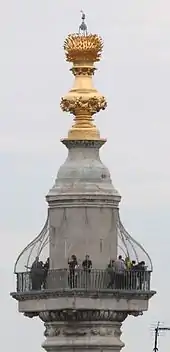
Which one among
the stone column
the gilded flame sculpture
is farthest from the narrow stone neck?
the gilded flame sculpture

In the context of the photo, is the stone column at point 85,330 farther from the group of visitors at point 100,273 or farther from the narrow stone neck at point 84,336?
the group of visitors at point 100,273

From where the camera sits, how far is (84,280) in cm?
3888

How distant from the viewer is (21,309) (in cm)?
3947

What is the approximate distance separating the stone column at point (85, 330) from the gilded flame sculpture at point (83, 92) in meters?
3.40

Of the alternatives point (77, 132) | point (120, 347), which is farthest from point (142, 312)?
point (77, 132)

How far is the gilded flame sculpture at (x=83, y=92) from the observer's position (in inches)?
1553

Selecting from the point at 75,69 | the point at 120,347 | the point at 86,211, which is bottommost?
the point at 120,347

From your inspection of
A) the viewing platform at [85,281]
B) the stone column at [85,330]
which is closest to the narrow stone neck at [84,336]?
the stone column at [85,330]

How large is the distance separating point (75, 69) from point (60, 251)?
11.6 ft

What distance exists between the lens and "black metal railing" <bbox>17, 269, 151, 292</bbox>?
3881cm

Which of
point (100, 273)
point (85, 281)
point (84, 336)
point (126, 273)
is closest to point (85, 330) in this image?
point (84, 336)

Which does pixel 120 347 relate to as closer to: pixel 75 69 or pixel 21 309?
pixel 21 309

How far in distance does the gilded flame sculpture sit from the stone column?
3.40 meters

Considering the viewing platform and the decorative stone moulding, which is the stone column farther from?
the decorative stone moulding
